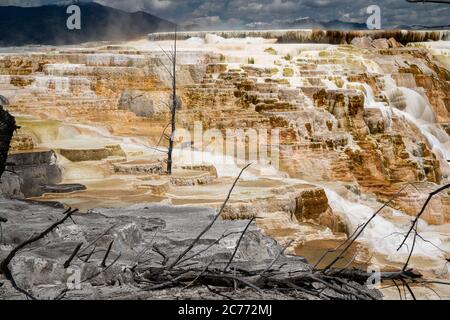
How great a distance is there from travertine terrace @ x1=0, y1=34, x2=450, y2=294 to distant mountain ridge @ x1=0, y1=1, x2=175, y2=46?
458 centimetres

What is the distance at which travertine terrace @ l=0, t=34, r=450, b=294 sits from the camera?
29.5ft

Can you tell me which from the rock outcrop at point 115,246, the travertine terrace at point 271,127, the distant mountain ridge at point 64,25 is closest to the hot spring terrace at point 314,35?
the distant mountain ridge at point 64,25

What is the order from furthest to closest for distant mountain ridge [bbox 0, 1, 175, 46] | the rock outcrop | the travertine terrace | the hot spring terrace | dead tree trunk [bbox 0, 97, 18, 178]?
the hot spring terrace < distant mountain ridge [bbox 0, 1, 175, 46] < the travertine terrace < the rock outcrop < dead tree trunk [bbox 0, 97, 18, 178]

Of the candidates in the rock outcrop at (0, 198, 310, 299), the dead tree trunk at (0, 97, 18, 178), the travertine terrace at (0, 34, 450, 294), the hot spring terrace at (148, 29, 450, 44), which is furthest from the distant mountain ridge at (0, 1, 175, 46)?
the dead tree trunk at (0, 97, 18, 178)

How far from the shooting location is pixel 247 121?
1337 centimetres

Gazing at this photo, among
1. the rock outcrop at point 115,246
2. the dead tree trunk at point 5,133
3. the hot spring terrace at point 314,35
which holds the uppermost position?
the hot spring terrace at point 314,35

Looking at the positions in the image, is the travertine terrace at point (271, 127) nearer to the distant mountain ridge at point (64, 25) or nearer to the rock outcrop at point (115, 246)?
the rock outcrop at point (115, 246)

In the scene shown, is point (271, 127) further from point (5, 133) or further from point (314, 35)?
point (5, 133)

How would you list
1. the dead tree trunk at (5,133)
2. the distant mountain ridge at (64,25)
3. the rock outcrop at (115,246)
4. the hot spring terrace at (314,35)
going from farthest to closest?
the hot spring terrace at (314,35) < the distant mountain ridge at (64,25) < the rock outcrop at (115,246) < the dead tree trunk at (5,133)

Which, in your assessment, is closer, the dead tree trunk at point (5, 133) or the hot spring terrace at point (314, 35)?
the dead tree trunk at point (5, 133)

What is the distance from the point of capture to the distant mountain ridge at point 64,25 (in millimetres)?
20281

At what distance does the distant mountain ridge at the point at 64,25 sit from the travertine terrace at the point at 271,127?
15.0 feet

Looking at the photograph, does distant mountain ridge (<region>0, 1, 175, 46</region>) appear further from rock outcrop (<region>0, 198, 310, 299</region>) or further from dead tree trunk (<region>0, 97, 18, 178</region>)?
dead tree trunk (<region>0, 97, 18, 178</region>)

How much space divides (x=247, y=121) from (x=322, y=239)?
5.68 metres
